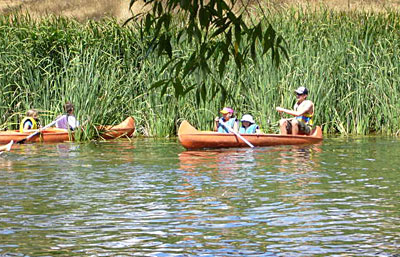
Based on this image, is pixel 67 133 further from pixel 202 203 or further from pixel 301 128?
pixel 202 203

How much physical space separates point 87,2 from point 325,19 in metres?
32.0

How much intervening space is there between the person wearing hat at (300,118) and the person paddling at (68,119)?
158 inches

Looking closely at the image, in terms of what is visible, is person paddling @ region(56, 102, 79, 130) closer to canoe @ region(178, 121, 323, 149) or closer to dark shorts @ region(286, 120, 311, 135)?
canoe @ region(178, 121, 323, 149)

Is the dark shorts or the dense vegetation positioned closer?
the dark shorts

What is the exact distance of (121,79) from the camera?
19.0 metres

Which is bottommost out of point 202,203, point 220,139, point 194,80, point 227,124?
point 202,203

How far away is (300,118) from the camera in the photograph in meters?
17.3

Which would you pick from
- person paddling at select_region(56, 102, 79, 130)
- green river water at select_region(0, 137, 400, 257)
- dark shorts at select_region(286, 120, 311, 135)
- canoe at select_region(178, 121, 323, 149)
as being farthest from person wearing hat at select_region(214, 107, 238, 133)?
person paddling at select_region(56, 102, 79, 130)

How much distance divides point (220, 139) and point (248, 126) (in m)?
1.27

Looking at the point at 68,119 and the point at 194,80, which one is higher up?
the point at 194,80

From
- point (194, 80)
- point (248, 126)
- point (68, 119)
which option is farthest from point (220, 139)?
point (68, 119)

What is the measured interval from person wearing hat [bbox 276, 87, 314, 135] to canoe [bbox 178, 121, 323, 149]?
1.48ft

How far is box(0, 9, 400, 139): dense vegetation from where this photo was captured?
18.0 metres

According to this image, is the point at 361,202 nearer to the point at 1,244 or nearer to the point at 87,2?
the point at 1,244
